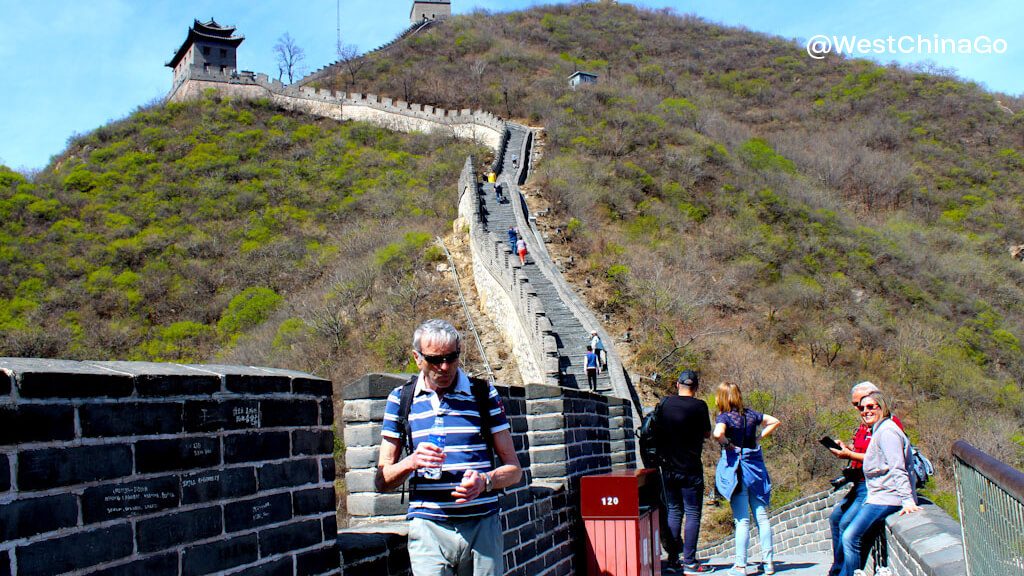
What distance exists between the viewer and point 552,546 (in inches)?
237

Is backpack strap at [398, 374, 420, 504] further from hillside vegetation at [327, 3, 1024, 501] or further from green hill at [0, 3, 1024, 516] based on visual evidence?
hillside vegetation at [327, 3, 1024, 501]

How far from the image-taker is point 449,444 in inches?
139

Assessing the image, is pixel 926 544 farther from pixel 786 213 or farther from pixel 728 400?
pixel 786 213

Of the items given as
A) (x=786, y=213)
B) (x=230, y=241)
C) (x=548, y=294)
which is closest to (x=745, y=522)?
(x=548, y=294)

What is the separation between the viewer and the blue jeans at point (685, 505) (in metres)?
7.19

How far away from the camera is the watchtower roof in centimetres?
6247

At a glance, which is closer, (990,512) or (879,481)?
(990,512)

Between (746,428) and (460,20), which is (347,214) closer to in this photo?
(746,428)

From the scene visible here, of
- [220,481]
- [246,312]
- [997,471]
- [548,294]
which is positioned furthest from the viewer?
[246,312]

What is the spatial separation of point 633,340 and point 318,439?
18138 millimetres

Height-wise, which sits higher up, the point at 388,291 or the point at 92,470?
the point at 388,291

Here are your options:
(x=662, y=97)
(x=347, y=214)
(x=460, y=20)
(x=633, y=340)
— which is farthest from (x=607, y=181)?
(x=460, y=20)

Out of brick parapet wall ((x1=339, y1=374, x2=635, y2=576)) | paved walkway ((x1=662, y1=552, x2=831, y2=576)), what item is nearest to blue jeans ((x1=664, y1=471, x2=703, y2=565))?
paved walkway ((x1=662, y1=552, x2=831, y2=576))

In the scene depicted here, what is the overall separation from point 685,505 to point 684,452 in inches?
20.4
